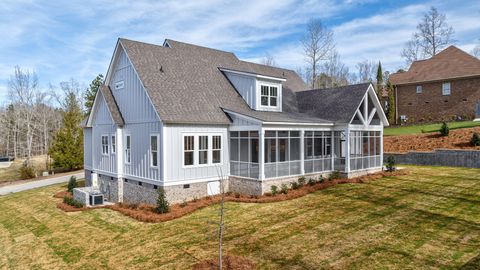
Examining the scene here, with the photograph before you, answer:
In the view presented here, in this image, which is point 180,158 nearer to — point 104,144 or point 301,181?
point 301,181

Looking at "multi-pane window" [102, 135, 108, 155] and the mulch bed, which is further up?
"multi-pane window" [102, 135, 108, 155]

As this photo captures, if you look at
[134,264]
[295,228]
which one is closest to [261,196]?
[295,228]

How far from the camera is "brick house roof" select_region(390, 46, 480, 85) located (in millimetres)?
36562

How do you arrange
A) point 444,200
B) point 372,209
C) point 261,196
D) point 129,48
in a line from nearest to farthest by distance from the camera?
point 372,209, point 444,200, point 261,196, point 129,48

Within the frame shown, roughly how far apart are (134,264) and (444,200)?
12.7 m

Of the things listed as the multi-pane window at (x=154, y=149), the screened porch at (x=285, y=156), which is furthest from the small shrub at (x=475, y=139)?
the multi-pane window at (x=154, y=149)

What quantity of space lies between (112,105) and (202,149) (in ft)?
21.0

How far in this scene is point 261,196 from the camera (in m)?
16.0

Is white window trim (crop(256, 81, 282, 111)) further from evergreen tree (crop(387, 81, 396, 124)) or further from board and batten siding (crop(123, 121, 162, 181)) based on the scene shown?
evergreen tree (crop(387, 81, 396, 124))

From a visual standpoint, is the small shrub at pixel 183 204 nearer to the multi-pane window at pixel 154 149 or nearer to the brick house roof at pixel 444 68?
the multi-pane window at pixel 154 149

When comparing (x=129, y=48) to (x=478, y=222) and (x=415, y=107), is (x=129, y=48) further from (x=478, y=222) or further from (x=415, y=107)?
(x=415, y=107)

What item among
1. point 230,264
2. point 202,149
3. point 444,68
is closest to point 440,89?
point 444,68

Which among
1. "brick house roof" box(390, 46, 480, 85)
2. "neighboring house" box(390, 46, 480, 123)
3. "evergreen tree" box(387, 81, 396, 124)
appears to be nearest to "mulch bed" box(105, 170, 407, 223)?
"neighboring house" box(390, 46, 480, 123)

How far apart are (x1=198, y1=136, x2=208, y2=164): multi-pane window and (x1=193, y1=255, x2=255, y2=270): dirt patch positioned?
25.6 feet
